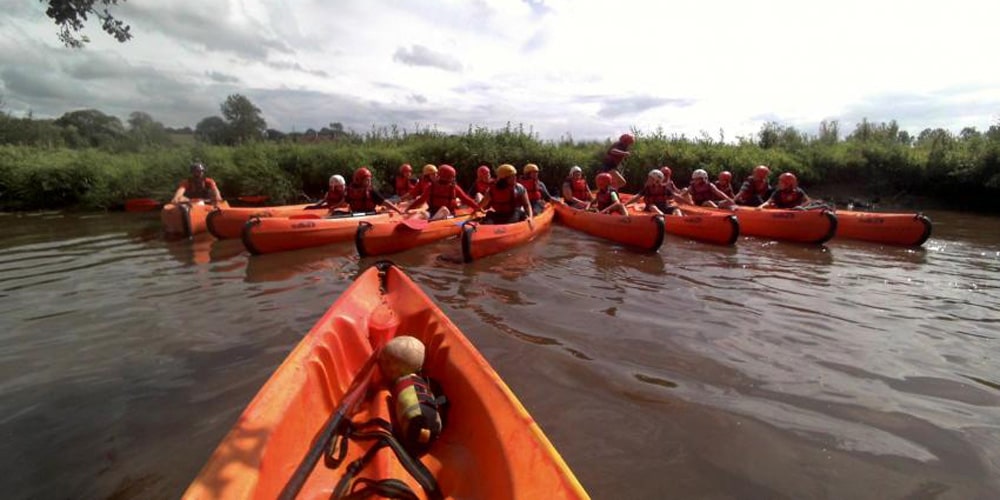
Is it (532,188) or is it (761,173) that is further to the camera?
(532,188)

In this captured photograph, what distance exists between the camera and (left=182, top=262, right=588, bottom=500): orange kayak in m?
1.65

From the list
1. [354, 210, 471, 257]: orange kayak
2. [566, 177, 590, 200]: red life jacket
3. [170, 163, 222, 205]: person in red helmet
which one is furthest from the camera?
[566, 177, 590, 200]: red life jacket

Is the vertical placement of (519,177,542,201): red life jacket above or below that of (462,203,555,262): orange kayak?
above

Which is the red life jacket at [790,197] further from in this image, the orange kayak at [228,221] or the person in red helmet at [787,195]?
the orange kayak at [228,221]

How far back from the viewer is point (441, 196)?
32.6 ft

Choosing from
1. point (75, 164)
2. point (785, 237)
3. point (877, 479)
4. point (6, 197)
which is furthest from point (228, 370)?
point (6, 197)

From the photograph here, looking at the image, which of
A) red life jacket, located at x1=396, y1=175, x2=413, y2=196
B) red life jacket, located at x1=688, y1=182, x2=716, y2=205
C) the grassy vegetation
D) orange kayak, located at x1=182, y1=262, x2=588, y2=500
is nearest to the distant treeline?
the grassy vegetation

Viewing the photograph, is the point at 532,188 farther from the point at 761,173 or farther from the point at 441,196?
the point at 761,173

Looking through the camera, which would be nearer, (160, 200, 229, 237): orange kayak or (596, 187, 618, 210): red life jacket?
(160, 200, 229, 237): orange kayak

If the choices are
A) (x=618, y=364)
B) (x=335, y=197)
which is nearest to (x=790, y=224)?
(x=618, y=364)

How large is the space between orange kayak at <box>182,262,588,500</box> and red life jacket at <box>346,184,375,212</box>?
6880 millimetres

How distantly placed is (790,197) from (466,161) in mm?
10862

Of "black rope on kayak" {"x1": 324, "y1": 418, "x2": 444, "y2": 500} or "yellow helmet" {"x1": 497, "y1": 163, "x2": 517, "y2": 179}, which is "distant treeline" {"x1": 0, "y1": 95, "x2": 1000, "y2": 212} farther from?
"black rope on kayak" {"x1": 324, "y1": 418, "x2": 444, "y2": 500}

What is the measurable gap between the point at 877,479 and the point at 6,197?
23793 mm
